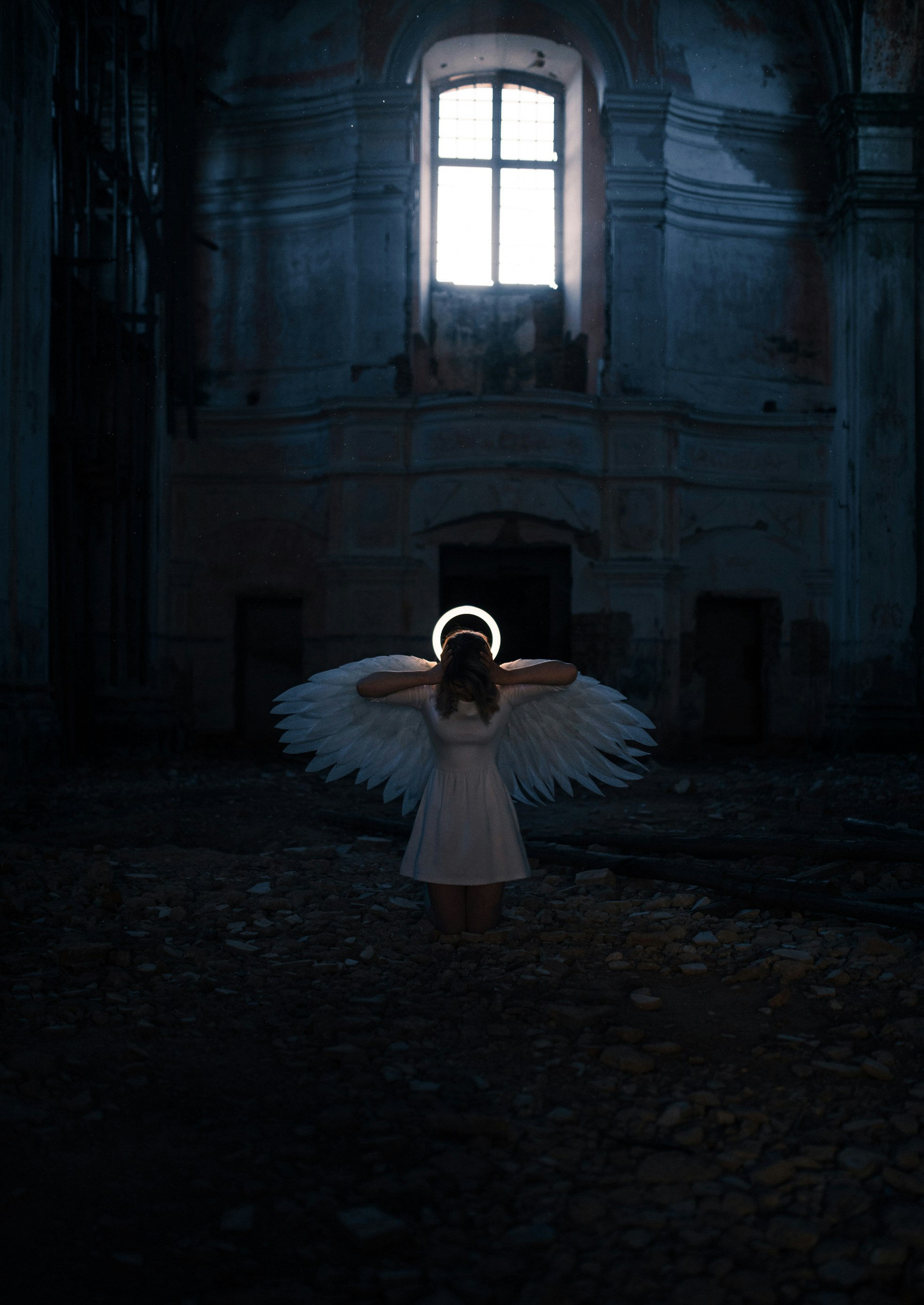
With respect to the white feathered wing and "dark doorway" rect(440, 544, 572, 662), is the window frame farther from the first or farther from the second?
the white feathered wing

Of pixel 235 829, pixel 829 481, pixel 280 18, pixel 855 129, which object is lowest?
pixel 235 829

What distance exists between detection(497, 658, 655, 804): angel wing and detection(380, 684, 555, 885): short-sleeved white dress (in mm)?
282

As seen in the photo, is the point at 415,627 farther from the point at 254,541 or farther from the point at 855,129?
the point at 855,129

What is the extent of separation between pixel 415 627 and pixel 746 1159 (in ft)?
32.6

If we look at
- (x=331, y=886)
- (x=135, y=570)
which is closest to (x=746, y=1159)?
(x=331, y=886)

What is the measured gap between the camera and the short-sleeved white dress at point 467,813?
159 inches

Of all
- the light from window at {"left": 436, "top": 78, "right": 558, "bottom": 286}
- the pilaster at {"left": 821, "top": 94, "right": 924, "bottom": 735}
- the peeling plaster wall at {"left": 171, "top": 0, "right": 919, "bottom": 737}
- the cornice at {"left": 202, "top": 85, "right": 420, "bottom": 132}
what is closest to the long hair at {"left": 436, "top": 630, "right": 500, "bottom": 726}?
the peeling plaster wall at {"left": 171, "top": 0, "right": 919, "bottom": 737}

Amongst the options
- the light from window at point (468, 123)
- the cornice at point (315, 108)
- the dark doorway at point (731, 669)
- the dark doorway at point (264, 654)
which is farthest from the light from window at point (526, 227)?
the dark doorway at point (264, 654)

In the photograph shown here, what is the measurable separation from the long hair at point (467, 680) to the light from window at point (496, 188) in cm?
999

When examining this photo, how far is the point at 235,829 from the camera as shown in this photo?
6469 mm

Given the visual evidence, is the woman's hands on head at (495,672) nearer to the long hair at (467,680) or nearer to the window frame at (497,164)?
the long hair at (467,680)

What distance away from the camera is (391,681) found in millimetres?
4148

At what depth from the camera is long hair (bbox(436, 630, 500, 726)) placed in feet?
13.2

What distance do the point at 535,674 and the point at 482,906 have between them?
938mm
